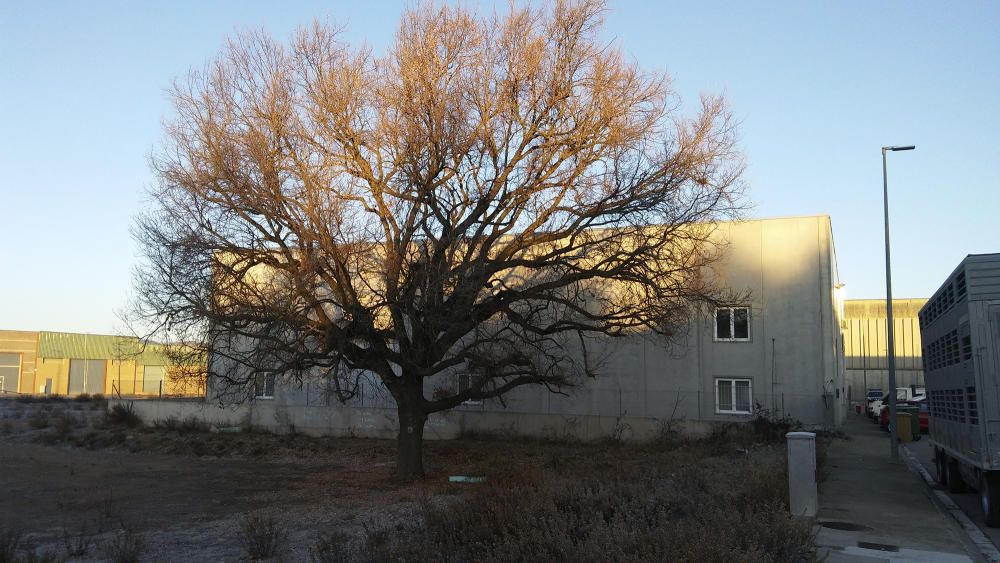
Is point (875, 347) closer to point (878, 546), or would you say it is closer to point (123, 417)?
point (123, 417)

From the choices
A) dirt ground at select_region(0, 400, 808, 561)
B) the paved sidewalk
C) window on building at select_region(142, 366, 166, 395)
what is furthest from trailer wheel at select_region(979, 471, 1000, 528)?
window on building at select_region(142, 366, 166, 395)

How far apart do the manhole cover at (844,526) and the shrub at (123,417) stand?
1275 inches

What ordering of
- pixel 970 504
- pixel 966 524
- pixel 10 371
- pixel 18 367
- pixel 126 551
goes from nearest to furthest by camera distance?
1. pixel 126 551
2. pixel 966 524
3. pixel 970 504
4. pixel 10 371
5. pixel 18 367

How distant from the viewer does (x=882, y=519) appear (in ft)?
42.1

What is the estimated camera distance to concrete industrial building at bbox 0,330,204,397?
242ft

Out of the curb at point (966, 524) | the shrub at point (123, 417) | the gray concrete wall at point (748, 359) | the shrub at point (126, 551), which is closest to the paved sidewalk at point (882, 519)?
the curb at point (966, 524)

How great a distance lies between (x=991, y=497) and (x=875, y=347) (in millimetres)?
59148

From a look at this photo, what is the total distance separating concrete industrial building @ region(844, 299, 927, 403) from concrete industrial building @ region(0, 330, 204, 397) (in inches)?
2386

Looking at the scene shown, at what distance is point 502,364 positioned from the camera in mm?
18438

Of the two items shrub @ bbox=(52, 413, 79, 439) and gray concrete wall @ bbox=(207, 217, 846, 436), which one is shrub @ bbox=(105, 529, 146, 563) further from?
shrub @ bbox=(52, 413, 79, 439)

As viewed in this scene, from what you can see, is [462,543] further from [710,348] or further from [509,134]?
[710,348]

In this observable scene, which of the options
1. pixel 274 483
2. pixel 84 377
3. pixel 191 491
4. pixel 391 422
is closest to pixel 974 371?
pixel 274 483

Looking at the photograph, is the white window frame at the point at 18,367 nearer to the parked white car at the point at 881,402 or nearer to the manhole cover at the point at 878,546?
the parked white car at the point at 881,402

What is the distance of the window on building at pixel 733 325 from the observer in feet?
94.4
